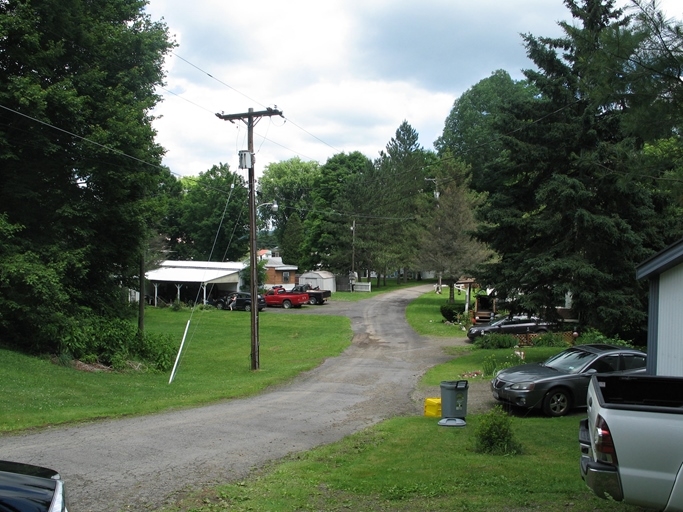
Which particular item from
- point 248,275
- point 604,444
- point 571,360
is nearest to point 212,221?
point 248,275

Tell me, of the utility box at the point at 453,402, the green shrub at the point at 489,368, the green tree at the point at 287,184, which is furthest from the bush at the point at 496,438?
the green tree at the point at 287,184

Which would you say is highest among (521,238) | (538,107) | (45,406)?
(538,107)

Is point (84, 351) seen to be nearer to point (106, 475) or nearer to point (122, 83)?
point (122, 83)

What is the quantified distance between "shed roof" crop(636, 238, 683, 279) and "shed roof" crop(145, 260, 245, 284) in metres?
38.1

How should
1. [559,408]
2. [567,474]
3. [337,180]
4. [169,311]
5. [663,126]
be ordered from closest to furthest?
1. [567,474]
2. [663,126]
3. [559,408]
4. [169,311]
5. [337,180]

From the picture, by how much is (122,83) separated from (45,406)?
42.8 feet

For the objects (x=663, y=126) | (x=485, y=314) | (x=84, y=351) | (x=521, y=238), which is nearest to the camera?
(x=663, y=126)

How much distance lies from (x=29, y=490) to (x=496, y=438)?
647 centimetres

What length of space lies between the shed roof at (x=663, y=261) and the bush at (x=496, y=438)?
4.30 m

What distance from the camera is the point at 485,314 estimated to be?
115ft

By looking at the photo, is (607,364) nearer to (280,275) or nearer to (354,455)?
(354,455)

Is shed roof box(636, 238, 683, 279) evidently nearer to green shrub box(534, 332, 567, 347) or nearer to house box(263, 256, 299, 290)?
green shrub box(534, 332, 567, 347)

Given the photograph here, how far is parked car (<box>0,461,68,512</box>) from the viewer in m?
4.19

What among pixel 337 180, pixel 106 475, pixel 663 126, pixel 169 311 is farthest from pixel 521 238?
pixel 337 180
